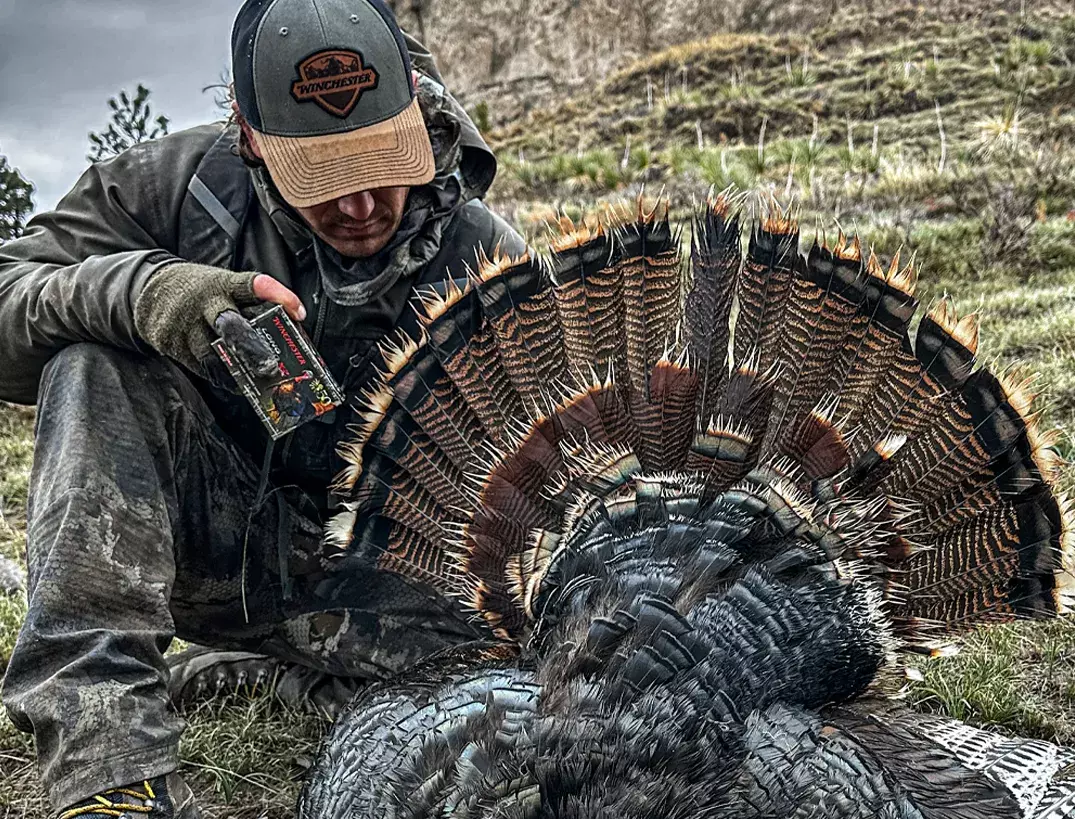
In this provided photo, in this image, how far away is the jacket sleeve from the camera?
251cm

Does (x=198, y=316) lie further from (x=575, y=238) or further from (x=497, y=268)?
(x=575, y=238)

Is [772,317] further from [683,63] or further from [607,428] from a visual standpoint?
[683,63]

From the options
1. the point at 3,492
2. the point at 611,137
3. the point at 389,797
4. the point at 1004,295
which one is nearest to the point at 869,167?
the point at 1004,295

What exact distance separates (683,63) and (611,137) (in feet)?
19.0

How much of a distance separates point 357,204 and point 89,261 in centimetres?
72

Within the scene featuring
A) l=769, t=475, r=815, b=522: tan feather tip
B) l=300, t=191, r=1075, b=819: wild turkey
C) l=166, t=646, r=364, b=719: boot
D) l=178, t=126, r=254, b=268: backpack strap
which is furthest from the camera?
l=166, t=646, r=364, b=719: boot

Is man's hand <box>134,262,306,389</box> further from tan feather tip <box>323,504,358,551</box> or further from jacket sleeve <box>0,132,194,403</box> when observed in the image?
tan feather tip <box>323,504,358,551</box>

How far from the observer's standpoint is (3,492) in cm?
608

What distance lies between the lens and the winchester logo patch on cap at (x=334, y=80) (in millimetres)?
2691

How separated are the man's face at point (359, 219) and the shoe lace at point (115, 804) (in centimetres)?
154

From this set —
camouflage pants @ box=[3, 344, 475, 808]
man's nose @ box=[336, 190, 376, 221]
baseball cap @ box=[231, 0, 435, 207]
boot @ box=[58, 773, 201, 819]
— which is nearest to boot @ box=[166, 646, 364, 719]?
camouflage pants @ box=[3, 344, 475, 808]

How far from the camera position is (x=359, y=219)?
9.23ft

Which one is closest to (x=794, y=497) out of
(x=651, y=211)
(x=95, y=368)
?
(x=651, y=211)

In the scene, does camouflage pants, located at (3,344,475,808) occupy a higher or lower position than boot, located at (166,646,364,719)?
higher
